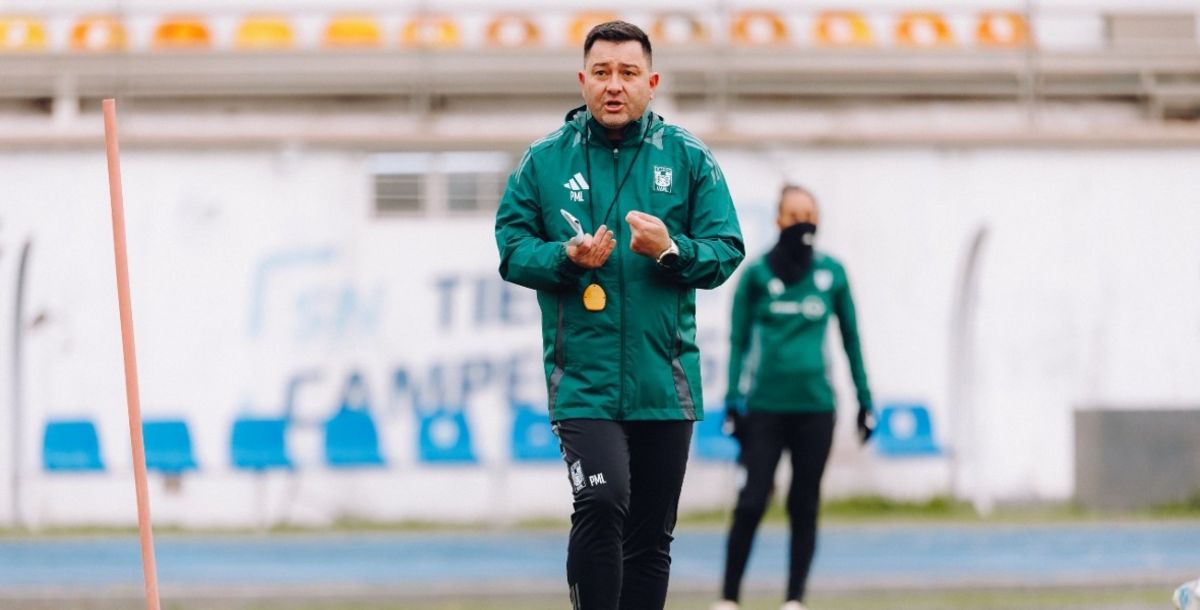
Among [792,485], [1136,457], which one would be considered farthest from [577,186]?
[1136,457]

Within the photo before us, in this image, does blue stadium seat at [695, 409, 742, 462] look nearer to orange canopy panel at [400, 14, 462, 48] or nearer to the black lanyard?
orange canopy panel at [400, 14, 462, 48]

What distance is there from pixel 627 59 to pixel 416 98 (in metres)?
Result: 12.2

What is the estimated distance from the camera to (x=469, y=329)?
56.6 feet

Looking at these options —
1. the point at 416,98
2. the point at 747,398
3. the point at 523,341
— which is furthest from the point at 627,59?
the point at 416,98

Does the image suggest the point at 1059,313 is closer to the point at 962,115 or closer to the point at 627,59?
the point at 962,115

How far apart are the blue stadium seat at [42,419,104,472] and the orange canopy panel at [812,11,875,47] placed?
277 inches

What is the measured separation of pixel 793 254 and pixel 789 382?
562 millimetres

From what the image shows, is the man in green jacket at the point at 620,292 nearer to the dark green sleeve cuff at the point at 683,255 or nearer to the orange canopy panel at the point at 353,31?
the dark green sleeve cuff at the point at 683,255

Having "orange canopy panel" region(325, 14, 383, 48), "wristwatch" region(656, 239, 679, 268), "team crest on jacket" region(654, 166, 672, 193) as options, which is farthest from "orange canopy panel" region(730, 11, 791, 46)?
"wristwatch" region(656, 239, 679, 268)

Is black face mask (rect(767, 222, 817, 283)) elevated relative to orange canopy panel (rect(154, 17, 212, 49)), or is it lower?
lower

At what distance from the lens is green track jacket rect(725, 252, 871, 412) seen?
972 centimetres

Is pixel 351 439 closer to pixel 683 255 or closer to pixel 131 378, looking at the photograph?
pixel 131 378

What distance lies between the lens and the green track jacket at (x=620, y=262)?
21.2ft

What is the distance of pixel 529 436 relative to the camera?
17.2 metres
